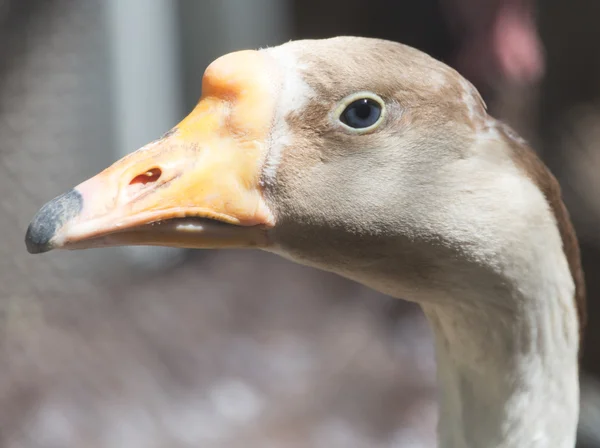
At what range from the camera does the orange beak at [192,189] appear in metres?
0.65

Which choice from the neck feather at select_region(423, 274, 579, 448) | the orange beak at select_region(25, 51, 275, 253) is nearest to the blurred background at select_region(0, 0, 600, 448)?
the neck feather at select_region(423, 274, 579, 448)

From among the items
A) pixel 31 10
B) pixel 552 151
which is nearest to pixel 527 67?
pixel 552 151

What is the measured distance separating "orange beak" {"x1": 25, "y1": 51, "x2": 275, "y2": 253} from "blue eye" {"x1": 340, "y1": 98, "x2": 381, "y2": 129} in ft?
0.25

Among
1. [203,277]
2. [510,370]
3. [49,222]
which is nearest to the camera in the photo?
[49,222]

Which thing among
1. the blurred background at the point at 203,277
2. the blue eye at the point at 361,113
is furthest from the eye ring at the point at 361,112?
the blurred background at the point at 203,277

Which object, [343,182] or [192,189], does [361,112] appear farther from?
[192,189]

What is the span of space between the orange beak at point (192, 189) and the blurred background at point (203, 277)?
145 cm

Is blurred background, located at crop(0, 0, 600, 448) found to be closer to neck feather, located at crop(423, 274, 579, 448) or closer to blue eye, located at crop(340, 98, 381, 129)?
neck feather, located at crop(423, 274, 579, 448)

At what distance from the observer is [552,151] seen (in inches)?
104

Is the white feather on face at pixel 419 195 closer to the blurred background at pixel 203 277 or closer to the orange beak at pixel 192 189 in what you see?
the orange beak at pixel 192 189

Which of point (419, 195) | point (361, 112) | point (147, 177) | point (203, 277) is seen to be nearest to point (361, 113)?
point (361, 112)

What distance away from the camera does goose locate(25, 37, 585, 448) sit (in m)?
0.66

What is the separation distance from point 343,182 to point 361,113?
0.07m

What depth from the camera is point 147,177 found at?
68cm
